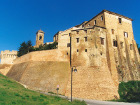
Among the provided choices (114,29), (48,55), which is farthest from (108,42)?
(48,55)

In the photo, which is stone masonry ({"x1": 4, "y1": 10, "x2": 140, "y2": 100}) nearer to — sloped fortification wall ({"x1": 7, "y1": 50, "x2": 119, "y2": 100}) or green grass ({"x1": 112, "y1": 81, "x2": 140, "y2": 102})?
sloped fortification wall ({"x1": 7, "y1": 50, "x2": 119, "y2": 100})

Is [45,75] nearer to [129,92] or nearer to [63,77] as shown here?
[63,77]

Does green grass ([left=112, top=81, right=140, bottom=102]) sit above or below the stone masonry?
below

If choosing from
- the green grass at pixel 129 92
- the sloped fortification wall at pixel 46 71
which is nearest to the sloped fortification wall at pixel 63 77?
the sloped fortification wall at pixel 46 71

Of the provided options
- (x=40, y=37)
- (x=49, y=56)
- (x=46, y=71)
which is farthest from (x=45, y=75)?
(x=40, y=37)

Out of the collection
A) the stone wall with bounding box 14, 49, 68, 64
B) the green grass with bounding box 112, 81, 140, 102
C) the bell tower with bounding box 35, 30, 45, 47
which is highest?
the bell tower with bounding box 35, 30, 45, 47

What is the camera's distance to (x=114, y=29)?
94.7ft

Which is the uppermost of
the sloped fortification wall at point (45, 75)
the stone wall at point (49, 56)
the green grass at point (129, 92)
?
the stone wall at point (49, 56)

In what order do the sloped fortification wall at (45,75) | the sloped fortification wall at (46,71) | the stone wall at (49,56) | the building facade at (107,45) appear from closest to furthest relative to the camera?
the sloped fortification wall at (45,75), the sloped fortification wall at (46,71), the building facade at (107,45), the stone wall at (49,56)

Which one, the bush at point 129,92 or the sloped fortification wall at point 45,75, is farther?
the sloped fortification wall at point 45,75

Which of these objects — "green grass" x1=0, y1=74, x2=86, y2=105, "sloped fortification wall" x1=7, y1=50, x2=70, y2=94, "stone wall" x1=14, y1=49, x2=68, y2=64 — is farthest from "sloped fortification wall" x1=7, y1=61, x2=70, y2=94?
"green grass" x1=0, y1=74, x2=86, y2=105

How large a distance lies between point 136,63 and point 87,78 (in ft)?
46.7

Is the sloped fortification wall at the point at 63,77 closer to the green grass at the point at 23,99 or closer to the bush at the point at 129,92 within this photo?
the bush at the point at 129,92

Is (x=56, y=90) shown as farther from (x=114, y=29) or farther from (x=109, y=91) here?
A: (x=114, y=29)
